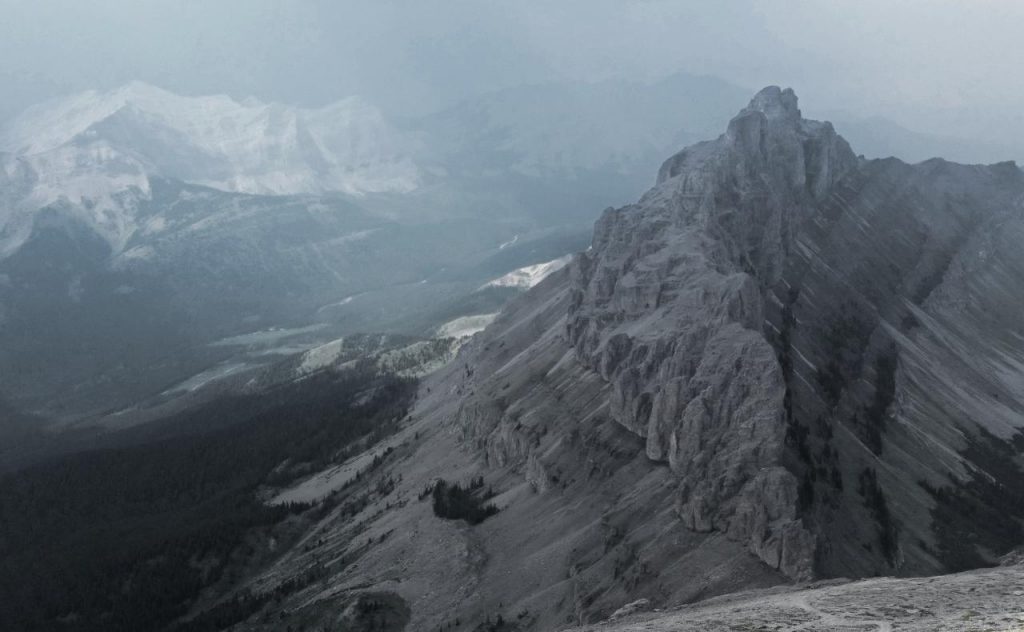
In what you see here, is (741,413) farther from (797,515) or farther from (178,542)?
(178,542)

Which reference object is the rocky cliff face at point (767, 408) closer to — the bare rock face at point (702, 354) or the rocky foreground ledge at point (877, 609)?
the bare rock face at point (702, 354)

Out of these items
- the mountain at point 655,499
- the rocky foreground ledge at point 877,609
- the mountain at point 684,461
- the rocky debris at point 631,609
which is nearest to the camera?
the rocky foreground ledge at point 877,609

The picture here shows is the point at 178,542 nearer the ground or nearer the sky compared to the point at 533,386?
nearer the ground

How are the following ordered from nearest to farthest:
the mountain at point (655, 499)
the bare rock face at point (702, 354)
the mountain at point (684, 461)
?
the mountain at point (655, 499) < the bare rock face at point (702, 354) < the mountain at point (684, 461)

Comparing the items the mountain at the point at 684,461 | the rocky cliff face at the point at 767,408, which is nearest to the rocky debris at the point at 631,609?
the mountain at the point at 684,461

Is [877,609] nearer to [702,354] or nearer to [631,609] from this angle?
[631,609]

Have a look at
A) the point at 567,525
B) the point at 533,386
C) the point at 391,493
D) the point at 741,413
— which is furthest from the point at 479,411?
the point at 741,413

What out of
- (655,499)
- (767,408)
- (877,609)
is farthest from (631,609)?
(767,408)
